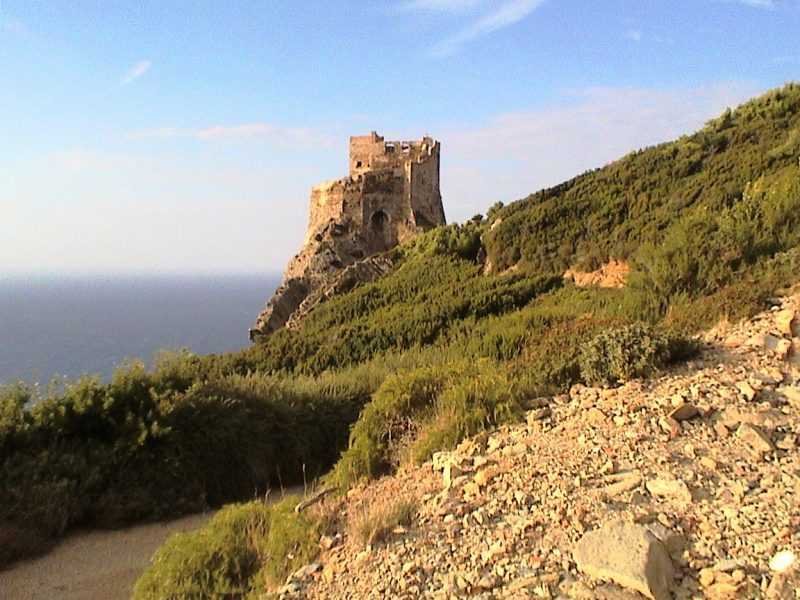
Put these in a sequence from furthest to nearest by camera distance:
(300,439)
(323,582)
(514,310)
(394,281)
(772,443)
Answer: (394,281), (514,310), (300,439), (772,443), (323,582)

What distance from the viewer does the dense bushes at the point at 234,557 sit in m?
4.42

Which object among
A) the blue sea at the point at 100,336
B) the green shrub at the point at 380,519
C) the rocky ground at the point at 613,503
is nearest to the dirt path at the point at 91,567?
the rocky ground at the point at 613,503

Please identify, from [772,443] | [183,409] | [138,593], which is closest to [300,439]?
[183,409]

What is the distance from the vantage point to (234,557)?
4.72 m

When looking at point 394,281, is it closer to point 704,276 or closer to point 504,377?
point 704,276

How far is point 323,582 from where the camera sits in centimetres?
404

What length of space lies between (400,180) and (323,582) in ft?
104

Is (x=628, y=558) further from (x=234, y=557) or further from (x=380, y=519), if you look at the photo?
(x=234, y=557)

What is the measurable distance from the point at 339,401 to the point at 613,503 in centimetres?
589

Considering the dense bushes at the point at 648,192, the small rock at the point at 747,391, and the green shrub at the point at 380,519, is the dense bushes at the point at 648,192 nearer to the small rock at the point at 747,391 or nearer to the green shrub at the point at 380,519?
the small rock at the point at 747,391

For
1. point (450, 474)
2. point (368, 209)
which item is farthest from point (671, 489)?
point (368, 209)

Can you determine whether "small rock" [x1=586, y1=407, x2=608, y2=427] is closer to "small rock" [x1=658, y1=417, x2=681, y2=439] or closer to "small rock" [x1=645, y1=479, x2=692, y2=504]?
"small rock" [x1=658, y1=417, x2=681, y2=439]

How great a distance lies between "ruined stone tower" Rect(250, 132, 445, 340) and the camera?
99.7 ft

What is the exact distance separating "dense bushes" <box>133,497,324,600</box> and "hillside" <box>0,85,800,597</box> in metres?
0.02
